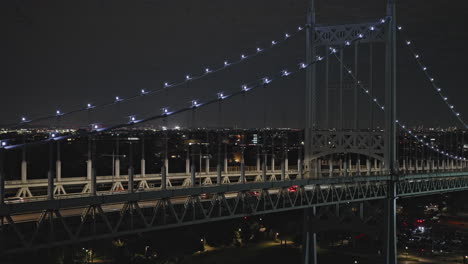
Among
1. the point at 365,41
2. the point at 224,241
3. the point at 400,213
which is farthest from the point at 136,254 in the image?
the point at 400,213

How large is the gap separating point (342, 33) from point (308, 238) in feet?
39.2

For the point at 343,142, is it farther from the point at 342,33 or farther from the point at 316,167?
the point at 342,33

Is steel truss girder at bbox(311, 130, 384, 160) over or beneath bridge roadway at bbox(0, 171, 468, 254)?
over

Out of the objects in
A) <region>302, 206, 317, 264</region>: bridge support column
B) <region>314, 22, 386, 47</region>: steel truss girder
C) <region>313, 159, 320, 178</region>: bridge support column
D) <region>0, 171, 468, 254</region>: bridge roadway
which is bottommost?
<region>302, 206, 317, 264</region>: bridge support column

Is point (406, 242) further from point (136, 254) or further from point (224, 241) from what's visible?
point (136, 254)

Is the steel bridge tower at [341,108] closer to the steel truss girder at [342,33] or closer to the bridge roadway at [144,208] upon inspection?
the steel truss girder at [342,33]

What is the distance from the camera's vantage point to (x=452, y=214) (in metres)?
93.8

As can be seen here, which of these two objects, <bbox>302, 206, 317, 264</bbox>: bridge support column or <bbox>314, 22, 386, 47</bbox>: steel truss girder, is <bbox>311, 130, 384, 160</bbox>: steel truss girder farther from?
<bbox>314, 22, 386, 47</bbox>: steel truss girder

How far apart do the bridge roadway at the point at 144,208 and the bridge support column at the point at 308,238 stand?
162 cm

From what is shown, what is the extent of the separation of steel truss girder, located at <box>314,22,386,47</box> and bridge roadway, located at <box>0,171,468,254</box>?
7.98 m

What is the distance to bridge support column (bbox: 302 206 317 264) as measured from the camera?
3669 cm

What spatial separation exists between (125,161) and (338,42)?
2131cm

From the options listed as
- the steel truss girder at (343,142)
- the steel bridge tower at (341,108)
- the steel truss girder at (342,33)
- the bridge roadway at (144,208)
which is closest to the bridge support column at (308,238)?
the steel bridge tower at (341,108)

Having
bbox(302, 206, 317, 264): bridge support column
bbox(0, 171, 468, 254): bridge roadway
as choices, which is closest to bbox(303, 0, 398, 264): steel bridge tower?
bbox(302, 206, 317, 264): bridge support column
